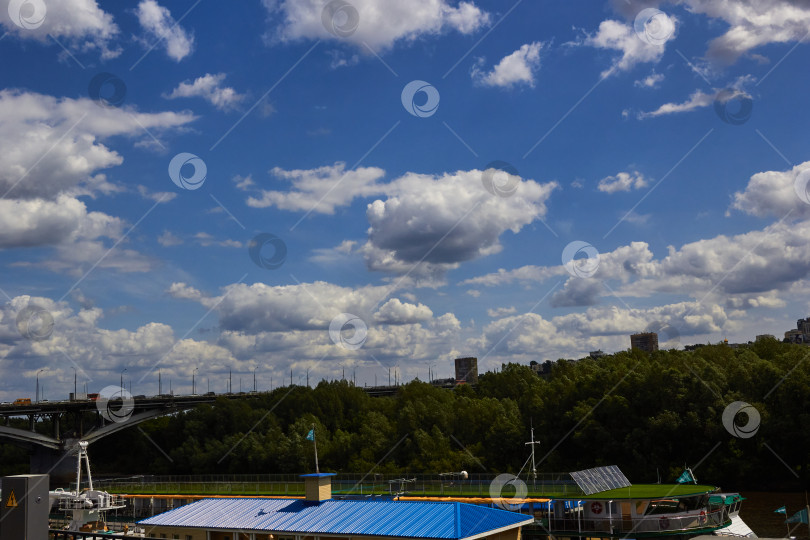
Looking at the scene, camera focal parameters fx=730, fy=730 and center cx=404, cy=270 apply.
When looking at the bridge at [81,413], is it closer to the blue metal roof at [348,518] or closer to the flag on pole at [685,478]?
the blue metal roof at [348,518]

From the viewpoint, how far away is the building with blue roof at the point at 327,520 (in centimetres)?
2962

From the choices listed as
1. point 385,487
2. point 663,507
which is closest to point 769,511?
point 663,507

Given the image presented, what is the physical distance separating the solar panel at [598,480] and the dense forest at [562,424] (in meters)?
20.2

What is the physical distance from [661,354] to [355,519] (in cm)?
5870

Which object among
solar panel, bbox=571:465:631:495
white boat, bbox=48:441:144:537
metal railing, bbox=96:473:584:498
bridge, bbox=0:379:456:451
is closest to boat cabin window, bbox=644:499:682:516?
solar panel, bbox=571:465:631:495

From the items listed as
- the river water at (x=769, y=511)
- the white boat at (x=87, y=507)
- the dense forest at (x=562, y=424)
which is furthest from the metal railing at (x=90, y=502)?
the river water at (x=769, y=511)

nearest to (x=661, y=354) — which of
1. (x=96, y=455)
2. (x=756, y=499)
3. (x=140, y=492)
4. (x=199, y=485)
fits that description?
(x=756, y=499)

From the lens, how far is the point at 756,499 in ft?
202

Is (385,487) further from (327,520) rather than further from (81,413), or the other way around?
(81,413)

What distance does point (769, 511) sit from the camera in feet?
189

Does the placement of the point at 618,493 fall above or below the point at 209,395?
below

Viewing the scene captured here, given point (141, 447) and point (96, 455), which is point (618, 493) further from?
point (96, 455)

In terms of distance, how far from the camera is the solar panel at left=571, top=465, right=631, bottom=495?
43.4 m

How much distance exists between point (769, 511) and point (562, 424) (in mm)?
22156
